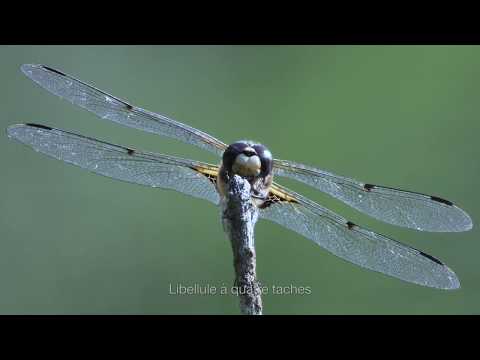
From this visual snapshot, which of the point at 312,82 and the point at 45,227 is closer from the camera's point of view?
the point at 45,227

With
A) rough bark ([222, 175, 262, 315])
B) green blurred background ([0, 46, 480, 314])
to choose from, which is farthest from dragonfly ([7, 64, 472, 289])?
green blurred background ([0, 46, 480, 314])

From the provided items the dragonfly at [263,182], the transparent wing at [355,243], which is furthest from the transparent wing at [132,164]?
the transparent wing at [355,243]

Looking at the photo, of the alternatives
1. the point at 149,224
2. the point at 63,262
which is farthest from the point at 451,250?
the point at 63,262

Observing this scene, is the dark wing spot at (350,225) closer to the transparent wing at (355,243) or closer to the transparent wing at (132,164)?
the transparent wing at (355,243)

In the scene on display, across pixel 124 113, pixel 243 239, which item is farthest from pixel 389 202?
pixel 124 113

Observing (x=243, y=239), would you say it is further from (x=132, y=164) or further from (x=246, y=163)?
(x=132, y=164)

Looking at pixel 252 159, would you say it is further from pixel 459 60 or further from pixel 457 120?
pixel 459 60
